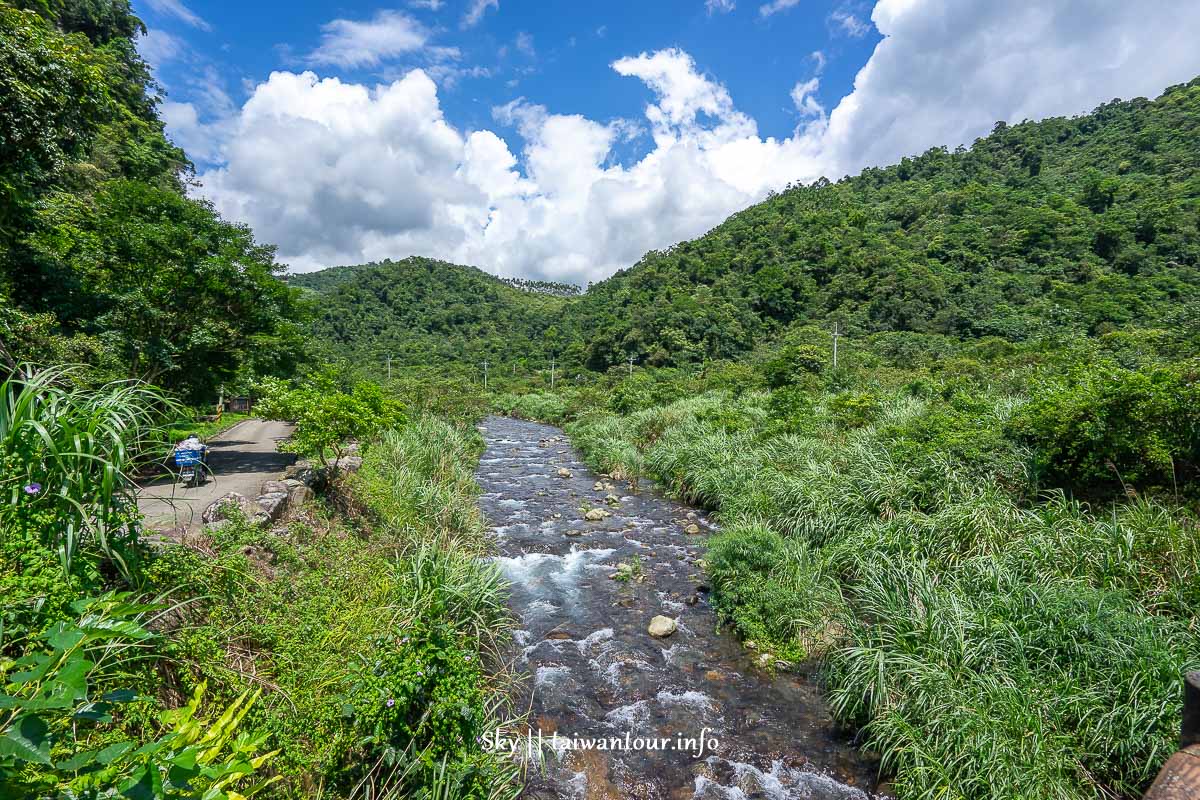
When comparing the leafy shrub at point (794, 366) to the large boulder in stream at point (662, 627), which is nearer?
the large boulder in stream at point (662, 627)

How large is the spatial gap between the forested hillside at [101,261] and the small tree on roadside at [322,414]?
2757mm

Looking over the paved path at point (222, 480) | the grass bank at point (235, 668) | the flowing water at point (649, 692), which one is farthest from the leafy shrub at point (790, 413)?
the paved path at point (222, 480)

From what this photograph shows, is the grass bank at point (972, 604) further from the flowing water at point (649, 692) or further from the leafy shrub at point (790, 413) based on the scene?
the leafy shrub at point (790, 413)

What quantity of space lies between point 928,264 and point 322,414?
59.1 m

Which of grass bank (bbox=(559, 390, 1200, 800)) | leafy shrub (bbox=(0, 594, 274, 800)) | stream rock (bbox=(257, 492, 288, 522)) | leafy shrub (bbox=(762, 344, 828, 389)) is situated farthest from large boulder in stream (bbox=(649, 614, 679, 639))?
leafy shrub (bbox=(762, 344, 828, 389))

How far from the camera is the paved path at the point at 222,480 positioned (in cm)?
632

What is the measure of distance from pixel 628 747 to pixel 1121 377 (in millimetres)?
8483

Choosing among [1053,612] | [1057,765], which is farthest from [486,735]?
[1053,612]

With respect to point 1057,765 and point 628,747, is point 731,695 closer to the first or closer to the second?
point 628,747

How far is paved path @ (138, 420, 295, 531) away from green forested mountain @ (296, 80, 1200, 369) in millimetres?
20024

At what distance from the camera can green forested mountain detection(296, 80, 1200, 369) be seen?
41.5 meters

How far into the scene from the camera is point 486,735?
4.87 m

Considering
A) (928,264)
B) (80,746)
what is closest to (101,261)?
(80,746)

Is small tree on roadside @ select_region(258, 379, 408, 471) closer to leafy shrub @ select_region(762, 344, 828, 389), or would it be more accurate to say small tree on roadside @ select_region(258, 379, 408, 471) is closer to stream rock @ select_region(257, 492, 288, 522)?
stream rock @ select_region(257, 492, 288, 522)
